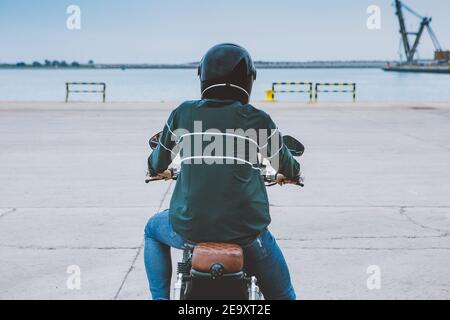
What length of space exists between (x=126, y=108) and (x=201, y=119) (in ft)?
90.9

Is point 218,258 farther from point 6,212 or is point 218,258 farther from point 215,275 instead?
point 6,212

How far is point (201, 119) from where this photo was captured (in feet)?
11.4

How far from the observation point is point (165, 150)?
3738mm

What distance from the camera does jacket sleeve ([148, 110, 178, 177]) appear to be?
364 centimetres

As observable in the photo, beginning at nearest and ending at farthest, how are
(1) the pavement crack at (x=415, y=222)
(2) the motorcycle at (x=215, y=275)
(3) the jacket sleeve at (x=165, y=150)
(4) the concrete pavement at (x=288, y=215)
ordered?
(2) the motorcycle at (x=215, y=275) → (3) the jacket sleeve at (x=165, y=150) → (4) the concrete pavement at (x=288, y=215) → (1) the pavement crack at (x=415, y=222)

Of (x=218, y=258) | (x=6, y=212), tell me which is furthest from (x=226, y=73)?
(x=6, y=212)

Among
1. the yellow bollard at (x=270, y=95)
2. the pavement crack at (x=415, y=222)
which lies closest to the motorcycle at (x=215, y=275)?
the pavement crack at (x=415, y=222)

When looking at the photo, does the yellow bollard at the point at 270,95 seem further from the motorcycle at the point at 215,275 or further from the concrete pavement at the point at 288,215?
the motorcycle at the point at 215,275

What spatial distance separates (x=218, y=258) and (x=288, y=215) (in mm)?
5513

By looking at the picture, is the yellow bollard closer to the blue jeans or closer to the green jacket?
the blue jeans

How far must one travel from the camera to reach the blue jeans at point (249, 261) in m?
3.51

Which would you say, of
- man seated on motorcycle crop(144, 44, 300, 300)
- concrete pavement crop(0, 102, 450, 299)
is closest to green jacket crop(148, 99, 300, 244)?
man seated on motorcycle crop(144, 44, 300, 300)
